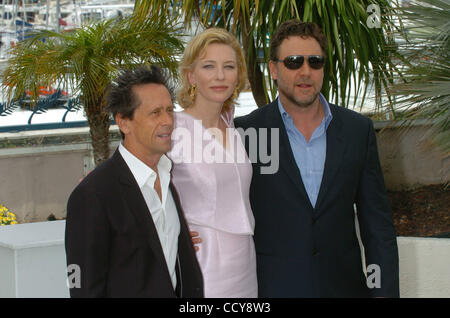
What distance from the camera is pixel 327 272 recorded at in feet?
8.41

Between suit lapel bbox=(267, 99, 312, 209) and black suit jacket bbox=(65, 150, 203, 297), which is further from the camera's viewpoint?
suit lapel bbox=(267, 99, 312, 209)

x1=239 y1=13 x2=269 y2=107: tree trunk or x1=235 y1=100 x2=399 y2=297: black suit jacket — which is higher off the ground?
x1=239 y1=13 x2=269 y2=107: tree trunk

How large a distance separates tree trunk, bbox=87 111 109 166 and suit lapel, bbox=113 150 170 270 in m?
3.21

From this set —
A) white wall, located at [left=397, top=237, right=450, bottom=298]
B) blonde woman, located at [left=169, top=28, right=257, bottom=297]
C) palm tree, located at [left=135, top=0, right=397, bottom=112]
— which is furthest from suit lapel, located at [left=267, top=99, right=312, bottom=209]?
palm tree, located at [left=135, top=0, right=397, bottom=112]

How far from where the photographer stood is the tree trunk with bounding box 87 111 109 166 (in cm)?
520

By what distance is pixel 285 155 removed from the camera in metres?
2.62

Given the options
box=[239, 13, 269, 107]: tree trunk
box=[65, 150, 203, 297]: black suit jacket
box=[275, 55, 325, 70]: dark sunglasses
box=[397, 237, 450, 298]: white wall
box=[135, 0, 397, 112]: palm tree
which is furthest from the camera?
box=[239, 13, 269, 107]: tree trunk

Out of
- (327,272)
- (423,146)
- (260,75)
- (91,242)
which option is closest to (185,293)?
(91,242)

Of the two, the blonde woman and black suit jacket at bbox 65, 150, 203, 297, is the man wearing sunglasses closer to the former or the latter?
the blonde woman

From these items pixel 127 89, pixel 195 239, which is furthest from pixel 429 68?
pixel 127 89

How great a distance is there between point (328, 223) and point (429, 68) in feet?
8.22

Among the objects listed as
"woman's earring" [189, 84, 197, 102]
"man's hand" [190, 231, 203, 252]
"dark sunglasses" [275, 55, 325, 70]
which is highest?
"dark sunglasses" [275, 55, 325, 70]
